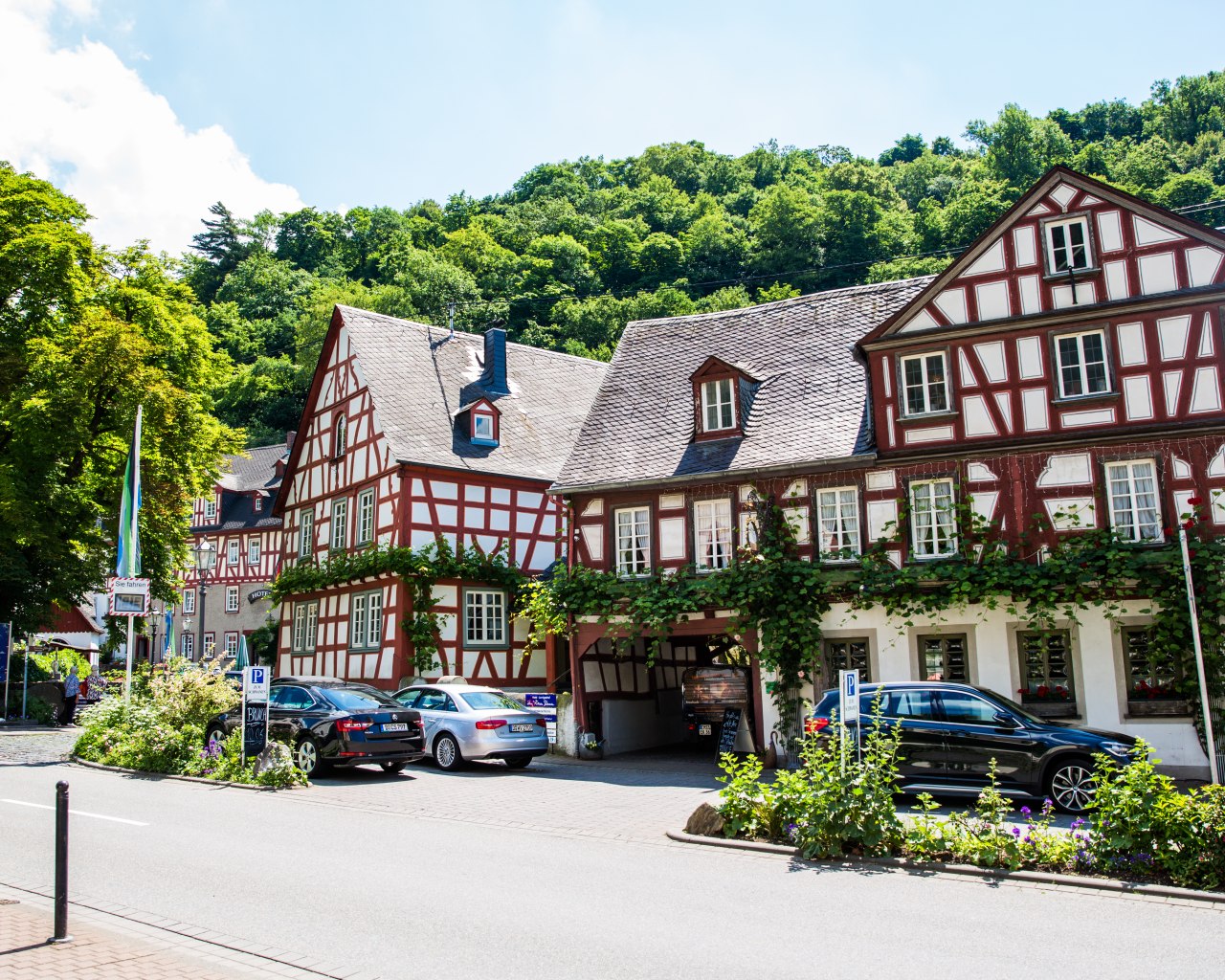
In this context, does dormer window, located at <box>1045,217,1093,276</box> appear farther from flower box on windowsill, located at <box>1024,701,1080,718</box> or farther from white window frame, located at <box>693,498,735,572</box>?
flower box on windowsill, located at <box>1024,701,1080,718</box>

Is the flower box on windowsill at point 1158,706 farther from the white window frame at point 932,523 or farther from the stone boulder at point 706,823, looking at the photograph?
the stone boulder at point 706,823

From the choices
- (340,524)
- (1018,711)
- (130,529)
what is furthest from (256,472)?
(1018,711)

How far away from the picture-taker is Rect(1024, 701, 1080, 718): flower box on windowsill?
18844mm

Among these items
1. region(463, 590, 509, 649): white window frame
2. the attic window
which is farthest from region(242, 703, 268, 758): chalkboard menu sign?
the attic window

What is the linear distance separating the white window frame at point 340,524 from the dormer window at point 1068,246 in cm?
1987

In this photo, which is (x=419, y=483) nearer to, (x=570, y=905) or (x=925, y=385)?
(x=925, y=385)

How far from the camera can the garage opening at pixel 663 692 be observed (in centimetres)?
2241

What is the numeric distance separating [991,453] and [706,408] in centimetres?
608

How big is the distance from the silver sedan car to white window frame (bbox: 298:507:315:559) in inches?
573

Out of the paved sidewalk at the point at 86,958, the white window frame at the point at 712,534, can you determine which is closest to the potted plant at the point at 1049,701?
the white window frame at the point at 712,534

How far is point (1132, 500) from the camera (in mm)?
19094

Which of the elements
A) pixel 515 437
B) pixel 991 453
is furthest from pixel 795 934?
pixel 515 437

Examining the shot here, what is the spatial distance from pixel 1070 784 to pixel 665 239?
65.9 m

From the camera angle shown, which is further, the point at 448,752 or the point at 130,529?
the point at 130,529
